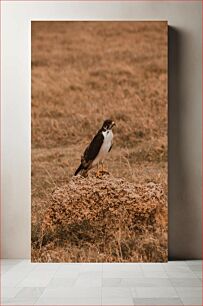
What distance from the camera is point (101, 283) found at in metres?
5.28

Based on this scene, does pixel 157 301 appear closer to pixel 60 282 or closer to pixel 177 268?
pixel 60 282

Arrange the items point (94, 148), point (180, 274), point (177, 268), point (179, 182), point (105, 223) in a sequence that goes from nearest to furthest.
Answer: point (180, 274) < point (177, 268) < point (105, 223) < point (94, 148) < point (179, 182)

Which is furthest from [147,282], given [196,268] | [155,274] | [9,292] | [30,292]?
[9,292]

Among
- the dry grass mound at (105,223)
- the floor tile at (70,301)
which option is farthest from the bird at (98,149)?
the floor tile at (70,301)

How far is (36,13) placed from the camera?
6688 mm

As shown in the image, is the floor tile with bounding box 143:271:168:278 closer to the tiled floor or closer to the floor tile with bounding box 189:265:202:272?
the tiled floor

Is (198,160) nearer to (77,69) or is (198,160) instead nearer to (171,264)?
(171,264)

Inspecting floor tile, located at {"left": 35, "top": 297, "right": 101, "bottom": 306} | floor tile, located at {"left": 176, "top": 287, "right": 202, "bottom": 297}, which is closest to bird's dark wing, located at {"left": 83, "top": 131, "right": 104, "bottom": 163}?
floor tile, located at {"left": 176, "top": 287, "right": 202, "bottom": 297}

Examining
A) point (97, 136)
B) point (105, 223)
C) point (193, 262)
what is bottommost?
point (193, 262)

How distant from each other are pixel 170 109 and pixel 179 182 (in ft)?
2.51

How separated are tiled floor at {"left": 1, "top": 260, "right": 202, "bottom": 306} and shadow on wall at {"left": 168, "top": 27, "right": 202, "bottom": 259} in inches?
9.5

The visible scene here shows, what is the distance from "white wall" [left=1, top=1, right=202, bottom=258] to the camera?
21.7 ft

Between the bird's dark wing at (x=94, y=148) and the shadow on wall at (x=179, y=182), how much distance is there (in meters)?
0.74

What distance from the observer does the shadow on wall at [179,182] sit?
6574mm
